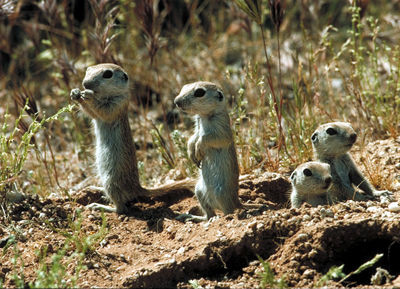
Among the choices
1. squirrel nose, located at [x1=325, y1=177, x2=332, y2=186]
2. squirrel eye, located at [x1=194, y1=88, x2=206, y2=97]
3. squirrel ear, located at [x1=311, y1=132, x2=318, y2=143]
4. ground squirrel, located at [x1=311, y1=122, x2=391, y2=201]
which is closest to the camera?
squirrel nose, located at [x1=325, y1=177, x2=332, y2=186]

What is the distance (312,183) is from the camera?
475 centimetres

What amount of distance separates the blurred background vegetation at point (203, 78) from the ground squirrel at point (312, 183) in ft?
3.10

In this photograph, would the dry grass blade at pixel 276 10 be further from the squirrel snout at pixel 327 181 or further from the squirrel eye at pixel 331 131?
the squirrel snout at pixel 327 181

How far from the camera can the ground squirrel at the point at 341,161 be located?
5027 millimetres

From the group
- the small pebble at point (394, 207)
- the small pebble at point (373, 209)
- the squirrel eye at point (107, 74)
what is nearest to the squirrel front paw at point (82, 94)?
the squirrel eye at point (107, 74)

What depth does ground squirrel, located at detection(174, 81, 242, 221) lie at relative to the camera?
4926 millimetres

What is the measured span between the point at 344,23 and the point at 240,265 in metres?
8.03

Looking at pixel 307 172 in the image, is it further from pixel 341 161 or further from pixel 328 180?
pixel 341 161

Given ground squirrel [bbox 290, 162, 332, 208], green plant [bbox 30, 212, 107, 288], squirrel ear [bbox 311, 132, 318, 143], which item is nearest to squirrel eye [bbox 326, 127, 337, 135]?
squirrel ear [bbox 311, 132, 318, 143]

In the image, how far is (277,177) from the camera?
18.7ft

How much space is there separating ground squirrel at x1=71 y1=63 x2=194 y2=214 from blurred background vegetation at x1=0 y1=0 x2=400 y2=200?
449mm

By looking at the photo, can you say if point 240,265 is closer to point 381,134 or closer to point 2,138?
point 2,138

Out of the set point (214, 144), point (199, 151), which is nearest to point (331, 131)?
point (214, 144)

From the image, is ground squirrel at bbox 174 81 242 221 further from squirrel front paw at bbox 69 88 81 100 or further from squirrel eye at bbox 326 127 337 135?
squirrel front paw at bbox 69 88 81 100
